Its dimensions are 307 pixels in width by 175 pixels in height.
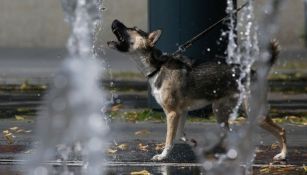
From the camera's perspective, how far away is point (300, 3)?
2505cm

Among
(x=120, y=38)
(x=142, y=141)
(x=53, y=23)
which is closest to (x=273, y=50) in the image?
(x=120, y=38)

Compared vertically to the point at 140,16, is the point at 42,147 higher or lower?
lower

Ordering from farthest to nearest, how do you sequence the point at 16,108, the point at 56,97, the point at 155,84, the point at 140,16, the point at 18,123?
the point at 140,16
the point at 16,108
the point at 18,123
the point at 155,84
the point at 56,97

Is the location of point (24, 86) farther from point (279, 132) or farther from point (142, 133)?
point (279, 132)

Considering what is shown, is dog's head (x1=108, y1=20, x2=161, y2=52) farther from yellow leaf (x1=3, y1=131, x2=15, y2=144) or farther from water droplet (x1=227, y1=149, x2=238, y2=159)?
water droplet (x1=227, y1=149, x2=238, y2=159)

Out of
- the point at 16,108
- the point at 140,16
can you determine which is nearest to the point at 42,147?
the point at 16,108

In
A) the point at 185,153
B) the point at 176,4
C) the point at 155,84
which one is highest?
the point at 176,4

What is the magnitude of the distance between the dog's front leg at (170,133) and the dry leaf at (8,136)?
1.96 m

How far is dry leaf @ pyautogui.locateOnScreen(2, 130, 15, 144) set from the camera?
36.7ft

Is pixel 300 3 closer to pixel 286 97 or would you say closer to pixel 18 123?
pixel 286 97

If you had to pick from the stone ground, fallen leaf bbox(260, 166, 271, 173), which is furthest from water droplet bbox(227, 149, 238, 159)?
fallen leaf bbox(260, 166, 271, 173)

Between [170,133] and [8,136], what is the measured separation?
229cm

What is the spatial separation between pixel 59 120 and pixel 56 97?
0.13 metres

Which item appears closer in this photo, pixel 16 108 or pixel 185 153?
pixel 185 153
